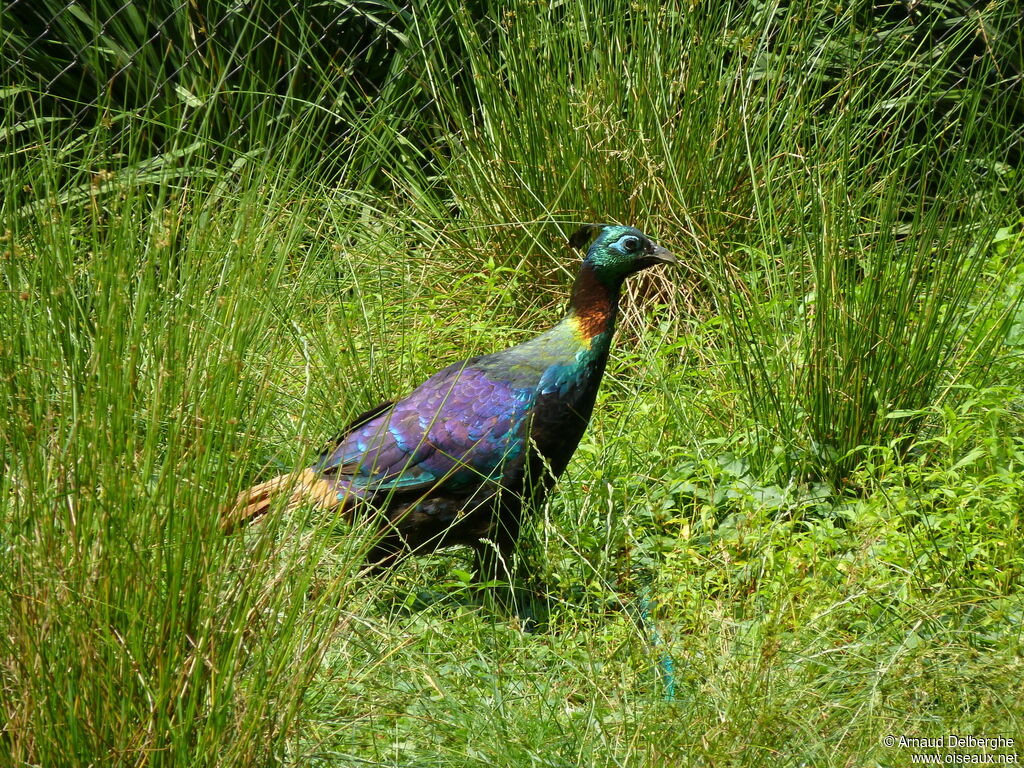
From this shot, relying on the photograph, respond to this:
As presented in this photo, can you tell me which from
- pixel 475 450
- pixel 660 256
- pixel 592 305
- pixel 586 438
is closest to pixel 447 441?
pixel 475 450

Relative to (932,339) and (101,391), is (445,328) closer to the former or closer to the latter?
(932,339)

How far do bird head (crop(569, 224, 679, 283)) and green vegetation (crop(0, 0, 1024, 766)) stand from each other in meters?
0.21

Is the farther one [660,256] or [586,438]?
[586,438]

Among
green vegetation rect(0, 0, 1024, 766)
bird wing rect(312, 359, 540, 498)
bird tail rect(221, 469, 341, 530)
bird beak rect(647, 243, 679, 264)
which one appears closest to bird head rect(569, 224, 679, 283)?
bird beak rect(647, 243, 679, 264)

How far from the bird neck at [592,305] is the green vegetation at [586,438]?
0.31 metres

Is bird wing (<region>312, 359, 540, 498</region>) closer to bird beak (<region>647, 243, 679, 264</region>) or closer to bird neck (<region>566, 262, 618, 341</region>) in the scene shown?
bird neck (<region>566, 262, 618, 341</region>)

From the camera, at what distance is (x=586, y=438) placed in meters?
3.70

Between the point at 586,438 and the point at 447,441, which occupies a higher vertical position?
the point at 447,441

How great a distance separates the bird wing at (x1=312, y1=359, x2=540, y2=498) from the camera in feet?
9.94

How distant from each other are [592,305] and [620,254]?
18 cm

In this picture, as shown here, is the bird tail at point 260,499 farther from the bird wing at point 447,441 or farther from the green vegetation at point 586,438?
the bird wing at point 447,441

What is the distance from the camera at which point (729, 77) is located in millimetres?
4113

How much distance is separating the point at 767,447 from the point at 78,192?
1.90 meters

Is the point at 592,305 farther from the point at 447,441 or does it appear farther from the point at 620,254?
the point at 447,441
